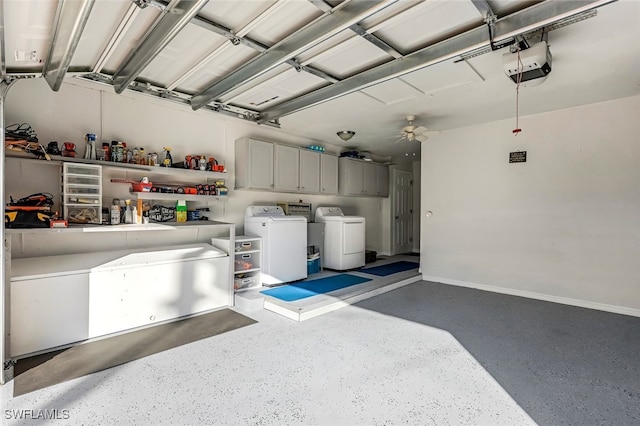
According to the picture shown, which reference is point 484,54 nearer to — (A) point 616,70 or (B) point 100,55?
(A) point 616,70

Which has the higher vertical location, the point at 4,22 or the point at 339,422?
the point at 4,22

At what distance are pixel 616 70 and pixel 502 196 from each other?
2.03 metres

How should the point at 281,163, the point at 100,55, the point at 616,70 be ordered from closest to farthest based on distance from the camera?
the point at 100,55
the point at 616,70
the point at 281,163

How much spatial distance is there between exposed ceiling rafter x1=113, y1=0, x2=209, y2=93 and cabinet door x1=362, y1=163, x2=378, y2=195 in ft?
15.6

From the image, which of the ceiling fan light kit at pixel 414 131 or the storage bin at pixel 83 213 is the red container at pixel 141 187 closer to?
the storage bin at pixel 83 213

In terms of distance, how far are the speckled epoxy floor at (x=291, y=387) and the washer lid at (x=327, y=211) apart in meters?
3.21

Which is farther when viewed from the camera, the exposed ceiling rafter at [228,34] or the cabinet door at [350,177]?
the cabinet door at [350,177]

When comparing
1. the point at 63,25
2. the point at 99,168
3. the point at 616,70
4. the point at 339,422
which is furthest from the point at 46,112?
the point at 616,70

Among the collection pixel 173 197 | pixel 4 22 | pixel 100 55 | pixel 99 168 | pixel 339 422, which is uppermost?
pixel 100 55

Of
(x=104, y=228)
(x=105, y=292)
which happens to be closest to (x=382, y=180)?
(x=104, y=228)

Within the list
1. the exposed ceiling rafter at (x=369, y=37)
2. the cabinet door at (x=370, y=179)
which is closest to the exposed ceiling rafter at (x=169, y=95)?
the exposed ceiling rafter at (x=369, y=37)

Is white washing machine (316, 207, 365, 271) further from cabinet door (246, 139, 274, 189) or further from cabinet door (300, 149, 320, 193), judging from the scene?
cabinet door (246, 139, 274, 189)

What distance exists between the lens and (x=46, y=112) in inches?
124

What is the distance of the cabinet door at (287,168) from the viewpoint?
5043 mm
